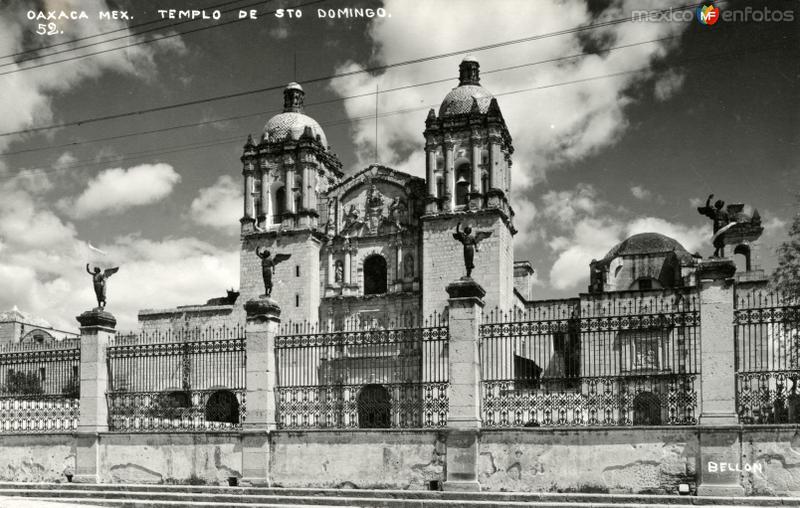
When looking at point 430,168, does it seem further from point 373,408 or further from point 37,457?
point 37,457

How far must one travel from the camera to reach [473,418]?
14.2 metres

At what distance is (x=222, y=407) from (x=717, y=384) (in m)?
9.20

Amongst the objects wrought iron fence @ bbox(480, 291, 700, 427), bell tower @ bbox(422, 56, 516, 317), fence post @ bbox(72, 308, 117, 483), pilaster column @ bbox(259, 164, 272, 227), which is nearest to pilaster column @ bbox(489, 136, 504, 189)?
bell tower @ bbox(422, 56, 516, 317)

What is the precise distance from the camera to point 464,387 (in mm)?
14336

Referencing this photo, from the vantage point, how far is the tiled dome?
36219mm

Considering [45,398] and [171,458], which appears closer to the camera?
[171,458]

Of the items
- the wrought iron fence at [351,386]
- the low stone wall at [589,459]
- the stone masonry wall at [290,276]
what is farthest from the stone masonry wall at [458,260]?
the low stone wall at [589,459]

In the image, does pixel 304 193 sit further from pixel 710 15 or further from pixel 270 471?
pixel 710 15

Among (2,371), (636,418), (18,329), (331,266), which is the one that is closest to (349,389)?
(636,418)

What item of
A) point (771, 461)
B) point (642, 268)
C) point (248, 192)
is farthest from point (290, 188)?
point (771, 461)

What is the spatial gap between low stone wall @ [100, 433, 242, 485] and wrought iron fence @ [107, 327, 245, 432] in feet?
0.87

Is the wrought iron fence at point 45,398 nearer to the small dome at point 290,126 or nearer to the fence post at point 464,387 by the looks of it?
the fence post at point 464,387

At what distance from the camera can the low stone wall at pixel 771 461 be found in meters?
12.6

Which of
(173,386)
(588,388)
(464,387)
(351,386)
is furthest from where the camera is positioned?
(173,386)
